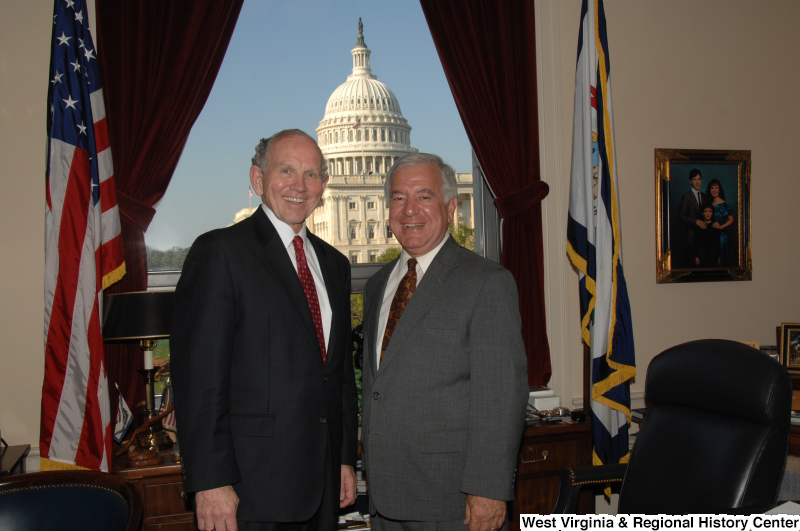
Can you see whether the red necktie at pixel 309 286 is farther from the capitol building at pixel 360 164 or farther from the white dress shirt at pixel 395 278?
the capitol building at pixel 360 164

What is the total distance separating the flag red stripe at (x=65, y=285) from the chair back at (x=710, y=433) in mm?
2243

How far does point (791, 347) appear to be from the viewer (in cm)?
287

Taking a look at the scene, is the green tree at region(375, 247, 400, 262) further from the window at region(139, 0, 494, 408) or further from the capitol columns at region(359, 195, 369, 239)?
the capitol columns at region(359, 195, 369, 239)

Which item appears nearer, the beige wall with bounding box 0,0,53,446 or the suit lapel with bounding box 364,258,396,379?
the suit lapel with bounding box 364,258,396,379

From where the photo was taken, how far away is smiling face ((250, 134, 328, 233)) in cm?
172

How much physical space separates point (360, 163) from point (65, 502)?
8.03 feet

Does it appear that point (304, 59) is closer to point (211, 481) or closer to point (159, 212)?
point (159, 212)

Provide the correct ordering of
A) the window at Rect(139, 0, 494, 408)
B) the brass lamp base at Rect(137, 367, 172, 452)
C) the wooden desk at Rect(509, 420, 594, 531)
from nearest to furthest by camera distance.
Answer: the brass lamp base at Rect(137, 367, 172, 452), the wooden desk at Rect(509, 420, 594, 531), the window at Rect(139, 0, 494, 408)

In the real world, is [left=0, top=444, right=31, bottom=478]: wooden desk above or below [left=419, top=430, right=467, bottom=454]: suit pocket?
below

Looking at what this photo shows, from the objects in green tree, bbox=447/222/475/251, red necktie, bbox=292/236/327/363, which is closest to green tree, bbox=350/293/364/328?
green tree, bbox=447/222/475/251

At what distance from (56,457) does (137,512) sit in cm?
103

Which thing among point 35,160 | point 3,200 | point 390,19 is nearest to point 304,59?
point 390,19

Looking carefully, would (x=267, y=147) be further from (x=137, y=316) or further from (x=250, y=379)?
(x=137, y=316)

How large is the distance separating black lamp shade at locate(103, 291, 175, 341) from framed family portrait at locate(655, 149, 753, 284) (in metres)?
2.74
